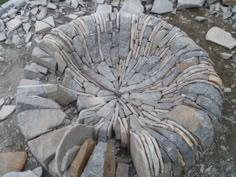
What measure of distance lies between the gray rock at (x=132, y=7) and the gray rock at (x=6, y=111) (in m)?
1.51

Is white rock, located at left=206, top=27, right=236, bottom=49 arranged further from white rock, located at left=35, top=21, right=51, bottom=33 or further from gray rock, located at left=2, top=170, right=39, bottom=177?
gray rock, located at left=2, top=170, right=39, bottom=177

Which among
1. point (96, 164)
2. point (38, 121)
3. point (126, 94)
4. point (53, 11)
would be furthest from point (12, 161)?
point (53, 11)

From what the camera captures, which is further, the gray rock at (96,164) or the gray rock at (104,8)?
the gray rock at (104,8)

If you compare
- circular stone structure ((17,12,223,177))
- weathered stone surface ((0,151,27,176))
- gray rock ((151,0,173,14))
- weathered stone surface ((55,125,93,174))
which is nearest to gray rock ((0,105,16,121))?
circular stone structure ((17,12,223,177))

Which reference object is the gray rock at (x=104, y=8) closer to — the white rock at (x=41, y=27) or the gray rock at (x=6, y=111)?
the white rock at (x=41, y=27)

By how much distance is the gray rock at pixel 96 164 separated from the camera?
2344mm

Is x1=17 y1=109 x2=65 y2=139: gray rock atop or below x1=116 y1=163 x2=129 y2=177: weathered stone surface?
atop

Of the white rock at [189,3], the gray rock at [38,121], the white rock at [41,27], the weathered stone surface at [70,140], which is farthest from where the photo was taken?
the white rock at [189,3]

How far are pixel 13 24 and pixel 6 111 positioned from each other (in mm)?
1129

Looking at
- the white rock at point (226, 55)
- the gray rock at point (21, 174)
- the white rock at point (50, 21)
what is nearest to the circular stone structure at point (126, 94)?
the gray rock at point (21, 174)

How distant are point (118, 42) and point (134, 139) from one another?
3.66 feet

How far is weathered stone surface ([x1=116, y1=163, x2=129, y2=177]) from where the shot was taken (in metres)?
2.59

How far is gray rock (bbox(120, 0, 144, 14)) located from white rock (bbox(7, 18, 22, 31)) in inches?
39.7

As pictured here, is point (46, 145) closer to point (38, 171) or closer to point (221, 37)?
point (38, 171)
